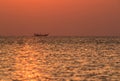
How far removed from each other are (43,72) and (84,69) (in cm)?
361

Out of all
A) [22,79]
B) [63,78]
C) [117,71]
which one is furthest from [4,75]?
[117,71]

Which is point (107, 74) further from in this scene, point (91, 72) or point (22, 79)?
point (22, 79)

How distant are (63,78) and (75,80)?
121 centimetres

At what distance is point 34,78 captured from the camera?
27297mm

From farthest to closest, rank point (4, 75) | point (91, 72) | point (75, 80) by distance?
point (91, 72)
point (4, 75)
point (75, 80)

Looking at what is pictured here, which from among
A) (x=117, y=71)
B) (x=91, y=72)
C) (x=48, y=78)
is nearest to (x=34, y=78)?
(x=48, y=78)

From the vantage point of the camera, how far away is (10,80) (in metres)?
26.2

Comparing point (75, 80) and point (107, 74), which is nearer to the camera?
point (75, 80)

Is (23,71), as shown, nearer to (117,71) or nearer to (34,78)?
(34,78)

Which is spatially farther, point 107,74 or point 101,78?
point 107,74

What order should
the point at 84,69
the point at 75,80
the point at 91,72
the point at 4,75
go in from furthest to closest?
the point at 84,69, the point at 91,72, the point at 4,75, the point at 75,80

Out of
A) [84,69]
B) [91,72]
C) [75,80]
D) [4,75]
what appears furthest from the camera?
[84,69]

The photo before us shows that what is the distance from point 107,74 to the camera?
95.3 feet

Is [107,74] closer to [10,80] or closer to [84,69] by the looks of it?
[84,69]
